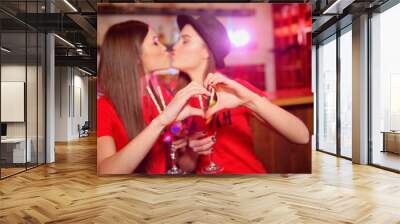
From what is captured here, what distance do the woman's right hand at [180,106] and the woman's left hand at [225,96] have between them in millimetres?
158

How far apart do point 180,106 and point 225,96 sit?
2.59 feet

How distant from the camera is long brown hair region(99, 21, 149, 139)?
643 cm

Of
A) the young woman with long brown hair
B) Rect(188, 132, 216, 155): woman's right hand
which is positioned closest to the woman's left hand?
the young woman with long brown hair

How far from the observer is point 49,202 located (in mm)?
4762

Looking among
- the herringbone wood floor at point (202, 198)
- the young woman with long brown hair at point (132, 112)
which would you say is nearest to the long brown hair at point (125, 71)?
the young woman with long brown hair at point (132, 112)

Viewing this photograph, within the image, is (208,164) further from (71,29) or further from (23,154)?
(71,29)

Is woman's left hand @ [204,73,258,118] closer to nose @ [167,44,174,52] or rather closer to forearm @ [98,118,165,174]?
nose @ [167,44,174,52]

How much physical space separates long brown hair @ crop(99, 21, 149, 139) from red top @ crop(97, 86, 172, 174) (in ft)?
0.25

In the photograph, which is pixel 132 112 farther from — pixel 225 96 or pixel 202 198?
pixel 202 198

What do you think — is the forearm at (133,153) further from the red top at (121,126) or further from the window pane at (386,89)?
the window pane at (386,89)

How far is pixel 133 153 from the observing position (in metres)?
6.47

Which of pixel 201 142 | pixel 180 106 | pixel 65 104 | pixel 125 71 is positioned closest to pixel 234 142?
pixel 201 142

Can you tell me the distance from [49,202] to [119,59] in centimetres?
273

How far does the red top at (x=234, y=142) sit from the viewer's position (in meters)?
6.45
